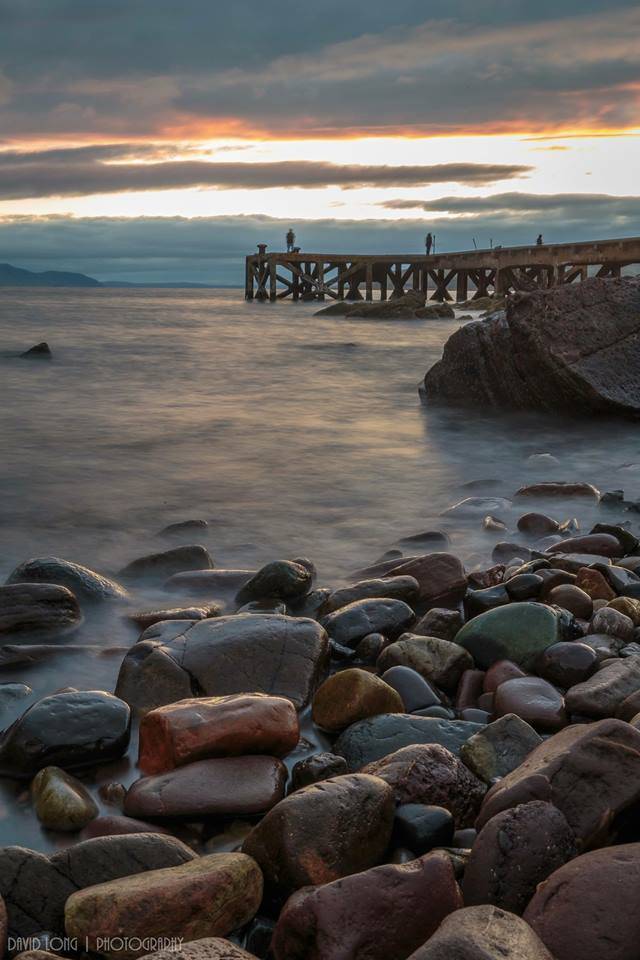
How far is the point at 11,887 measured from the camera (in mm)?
2178

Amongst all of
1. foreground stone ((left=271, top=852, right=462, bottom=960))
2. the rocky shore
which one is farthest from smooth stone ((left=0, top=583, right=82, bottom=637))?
foreground stone ((left=271, top=852, right=462, bottom=960))

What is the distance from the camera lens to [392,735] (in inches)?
112

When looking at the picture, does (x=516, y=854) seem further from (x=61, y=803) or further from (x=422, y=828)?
(x=61, y=803)

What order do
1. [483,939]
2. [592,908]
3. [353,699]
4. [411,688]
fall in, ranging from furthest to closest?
[411,688], [353,699], [592,908], [483,939]

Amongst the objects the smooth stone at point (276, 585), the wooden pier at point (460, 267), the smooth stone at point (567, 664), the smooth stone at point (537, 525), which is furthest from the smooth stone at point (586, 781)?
the wooden pier at point (460, 267)

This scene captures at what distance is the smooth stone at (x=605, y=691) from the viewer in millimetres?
2994

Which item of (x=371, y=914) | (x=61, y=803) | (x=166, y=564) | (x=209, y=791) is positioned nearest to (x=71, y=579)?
(x=166, y=564)

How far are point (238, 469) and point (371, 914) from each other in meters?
6.17

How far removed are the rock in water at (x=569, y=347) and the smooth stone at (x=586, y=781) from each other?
7131 mm

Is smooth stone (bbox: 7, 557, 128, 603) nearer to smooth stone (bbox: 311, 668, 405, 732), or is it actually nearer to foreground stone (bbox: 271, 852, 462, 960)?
smooth stone (bbox: 311, 668, 405, 732)

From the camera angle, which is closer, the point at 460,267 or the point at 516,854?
the point at 516,854

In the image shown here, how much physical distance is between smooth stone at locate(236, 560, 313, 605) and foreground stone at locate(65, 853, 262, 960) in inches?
88.3

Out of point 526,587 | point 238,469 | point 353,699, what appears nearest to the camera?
point 353,699

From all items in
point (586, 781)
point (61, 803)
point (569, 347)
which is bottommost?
point (61, 803)
